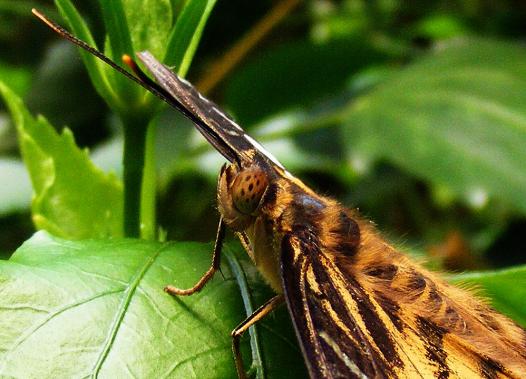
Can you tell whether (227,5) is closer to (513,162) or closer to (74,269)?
(513,162)

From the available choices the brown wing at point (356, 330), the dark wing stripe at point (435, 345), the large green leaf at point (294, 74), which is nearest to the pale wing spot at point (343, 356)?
the brown wing at point (356, 330)

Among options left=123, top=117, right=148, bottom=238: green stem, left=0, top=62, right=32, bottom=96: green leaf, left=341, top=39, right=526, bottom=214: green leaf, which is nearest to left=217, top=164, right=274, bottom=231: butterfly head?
left=123, top=117, right=148, bottom=238: green stem

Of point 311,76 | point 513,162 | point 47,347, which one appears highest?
point 311,76

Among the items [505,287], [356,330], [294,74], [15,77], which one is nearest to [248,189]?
[356,330]

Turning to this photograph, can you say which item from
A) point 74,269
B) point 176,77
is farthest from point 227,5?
point 74,269

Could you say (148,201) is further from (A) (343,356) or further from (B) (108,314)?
(A) (343,356)

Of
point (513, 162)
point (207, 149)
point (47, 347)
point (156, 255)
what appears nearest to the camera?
point (47, 347)

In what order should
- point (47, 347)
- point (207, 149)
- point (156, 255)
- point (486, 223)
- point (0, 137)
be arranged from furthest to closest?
point (486, 223) < point (0, 137) < point (207, 149) < point (156, 255) < point (47, 347)
